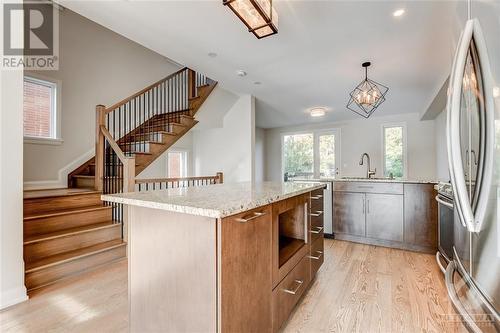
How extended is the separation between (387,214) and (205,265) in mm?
3018

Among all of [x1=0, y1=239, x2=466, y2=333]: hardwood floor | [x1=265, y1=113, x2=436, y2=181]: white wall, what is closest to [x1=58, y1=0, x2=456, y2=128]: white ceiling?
[x1=265, y1=113, x2=436, y2=181]: white wall

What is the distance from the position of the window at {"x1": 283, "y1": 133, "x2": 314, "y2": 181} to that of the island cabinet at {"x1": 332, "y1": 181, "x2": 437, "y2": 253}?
3.54 metres

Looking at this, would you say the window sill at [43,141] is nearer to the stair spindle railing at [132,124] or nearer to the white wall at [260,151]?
the stair spindle railing at [132,124]

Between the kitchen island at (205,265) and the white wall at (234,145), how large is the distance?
3405mm

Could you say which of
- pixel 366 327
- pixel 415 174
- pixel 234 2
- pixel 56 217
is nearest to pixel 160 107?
pixel 56 217

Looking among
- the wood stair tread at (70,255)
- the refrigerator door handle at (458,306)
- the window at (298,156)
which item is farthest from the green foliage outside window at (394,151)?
the wood stair tread at (70,255)

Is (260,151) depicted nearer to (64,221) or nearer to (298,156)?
(298,156)

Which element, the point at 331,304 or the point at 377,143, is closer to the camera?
the point at 331,304

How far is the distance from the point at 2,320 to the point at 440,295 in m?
3.38

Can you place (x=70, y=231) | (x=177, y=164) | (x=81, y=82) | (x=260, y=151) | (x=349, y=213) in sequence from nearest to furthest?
(x=70, y=231) → (x=349, y=213) → (x=81, y=82) → (x=177, y=164) → (x=260, y=151)

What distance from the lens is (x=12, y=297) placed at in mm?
1903

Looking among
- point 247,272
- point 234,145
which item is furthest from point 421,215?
point 234,145

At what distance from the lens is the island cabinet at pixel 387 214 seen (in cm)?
305

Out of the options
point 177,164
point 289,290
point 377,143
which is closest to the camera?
point 289,290
